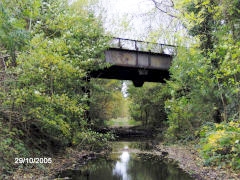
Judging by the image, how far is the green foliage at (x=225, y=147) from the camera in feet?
29.8

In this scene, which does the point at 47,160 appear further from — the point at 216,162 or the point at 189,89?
the point at 189,89

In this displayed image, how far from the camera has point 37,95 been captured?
29.3ft

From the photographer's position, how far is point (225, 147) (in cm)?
1023

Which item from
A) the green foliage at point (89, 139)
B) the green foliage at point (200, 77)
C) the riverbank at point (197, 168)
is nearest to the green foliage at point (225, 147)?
the riverbank at point (197, 168)

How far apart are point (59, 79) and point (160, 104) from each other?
20785 mm

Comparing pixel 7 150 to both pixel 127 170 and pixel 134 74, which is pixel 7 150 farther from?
pixel 134 74

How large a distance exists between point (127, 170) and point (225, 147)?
3.81 meters

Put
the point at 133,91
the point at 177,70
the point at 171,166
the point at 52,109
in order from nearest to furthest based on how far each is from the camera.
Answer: the point at 52,109 < the point at 171,166 < the point at 177,70 < the point at 133,91

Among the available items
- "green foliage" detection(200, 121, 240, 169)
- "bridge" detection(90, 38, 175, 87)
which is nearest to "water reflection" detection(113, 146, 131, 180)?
"green foliage" detection(200, 121, 240, 169)

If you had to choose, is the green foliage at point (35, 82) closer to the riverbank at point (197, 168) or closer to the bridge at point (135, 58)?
the riverbank at point (197, 168)

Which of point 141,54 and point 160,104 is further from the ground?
point 141,54

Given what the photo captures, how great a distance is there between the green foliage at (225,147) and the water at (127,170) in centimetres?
124

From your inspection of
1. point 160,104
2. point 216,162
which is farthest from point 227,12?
point 160,104

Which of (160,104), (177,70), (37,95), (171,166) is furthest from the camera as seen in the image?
(160,104)
